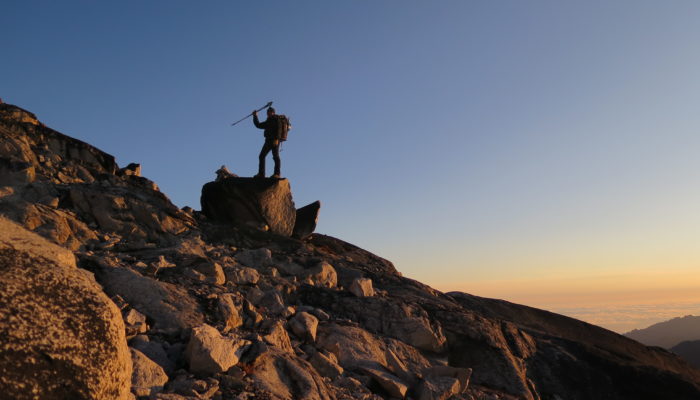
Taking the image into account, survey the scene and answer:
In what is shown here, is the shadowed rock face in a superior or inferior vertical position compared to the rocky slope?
superior

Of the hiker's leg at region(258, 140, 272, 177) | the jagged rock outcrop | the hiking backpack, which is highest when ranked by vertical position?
the hiking backpack

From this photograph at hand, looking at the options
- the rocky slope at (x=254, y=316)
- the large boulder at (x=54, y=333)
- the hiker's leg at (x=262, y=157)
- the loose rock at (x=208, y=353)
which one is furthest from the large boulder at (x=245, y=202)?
the large boulder at (x=54, y=333)

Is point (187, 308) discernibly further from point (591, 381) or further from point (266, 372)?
point (591, 381)

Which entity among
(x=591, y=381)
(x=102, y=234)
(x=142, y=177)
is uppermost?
(x=142, y=177)

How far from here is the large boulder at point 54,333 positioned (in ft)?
12.8

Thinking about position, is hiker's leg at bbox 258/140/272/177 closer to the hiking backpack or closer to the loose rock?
the hiking backpack

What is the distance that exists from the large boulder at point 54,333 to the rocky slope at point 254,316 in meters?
0.07

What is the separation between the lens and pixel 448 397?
8.02 meters

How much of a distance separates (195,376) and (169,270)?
3469mm

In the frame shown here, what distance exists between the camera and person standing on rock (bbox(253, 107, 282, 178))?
54.1ft

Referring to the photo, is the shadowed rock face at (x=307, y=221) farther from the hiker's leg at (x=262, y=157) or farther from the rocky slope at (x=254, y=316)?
the hiker's leg at (x=262, y=157)

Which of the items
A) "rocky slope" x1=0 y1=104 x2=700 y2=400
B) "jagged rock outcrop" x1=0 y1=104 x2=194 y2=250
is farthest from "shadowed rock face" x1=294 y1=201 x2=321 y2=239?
"jagged rock outcrop" x1=0 y1=104 x2=194 y2=250

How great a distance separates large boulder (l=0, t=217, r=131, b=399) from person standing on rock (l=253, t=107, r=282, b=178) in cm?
1169

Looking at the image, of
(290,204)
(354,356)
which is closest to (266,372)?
(354,356)
